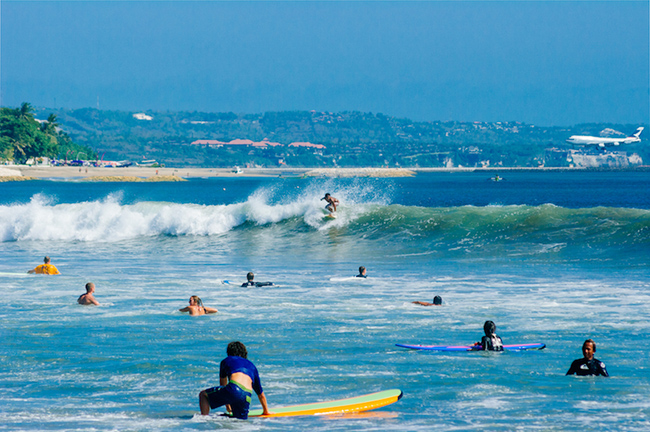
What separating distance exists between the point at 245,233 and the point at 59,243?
28.2 feet

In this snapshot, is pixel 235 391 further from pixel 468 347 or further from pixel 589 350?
pixel 589 350

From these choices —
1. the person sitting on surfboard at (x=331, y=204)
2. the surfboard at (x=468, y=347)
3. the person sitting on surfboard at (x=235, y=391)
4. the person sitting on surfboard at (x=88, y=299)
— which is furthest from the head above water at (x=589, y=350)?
the person sitting on surfboard at (x=331, y=204)

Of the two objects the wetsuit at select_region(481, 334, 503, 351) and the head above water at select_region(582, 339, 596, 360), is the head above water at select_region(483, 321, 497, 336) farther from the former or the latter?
the head above water at select_region(582, 339, 596, 360)

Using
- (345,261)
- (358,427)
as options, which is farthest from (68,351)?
(345,261)

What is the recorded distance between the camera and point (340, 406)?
10.1 m

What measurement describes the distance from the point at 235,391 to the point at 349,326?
19.6 feet

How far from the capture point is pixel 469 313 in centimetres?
1689

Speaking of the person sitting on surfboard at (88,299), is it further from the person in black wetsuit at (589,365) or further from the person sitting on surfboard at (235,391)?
the person in black wetsuit at (589,365)

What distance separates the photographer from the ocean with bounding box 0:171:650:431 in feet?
33.3

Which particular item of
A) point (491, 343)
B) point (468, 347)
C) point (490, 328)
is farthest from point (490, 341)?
point (468, 347)

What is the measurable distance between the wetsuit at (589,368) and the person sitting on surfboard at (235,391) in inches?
188

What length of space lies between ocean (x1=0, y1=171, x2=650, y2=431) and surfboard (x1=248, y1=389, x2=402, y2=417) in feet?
0.39

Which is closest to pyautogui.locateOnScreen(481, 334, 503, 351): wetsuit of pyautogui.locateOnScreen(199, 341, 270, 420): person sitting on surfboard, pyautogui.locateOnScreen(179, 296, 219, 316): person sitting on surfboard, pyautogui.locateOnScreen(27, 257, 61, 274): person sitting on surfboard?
pyautogui.locateOnScreen(199, 341, 270, 420): person sitting on surfboard

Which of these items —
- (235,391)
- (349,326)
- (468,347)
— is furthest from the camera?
(349,326)
